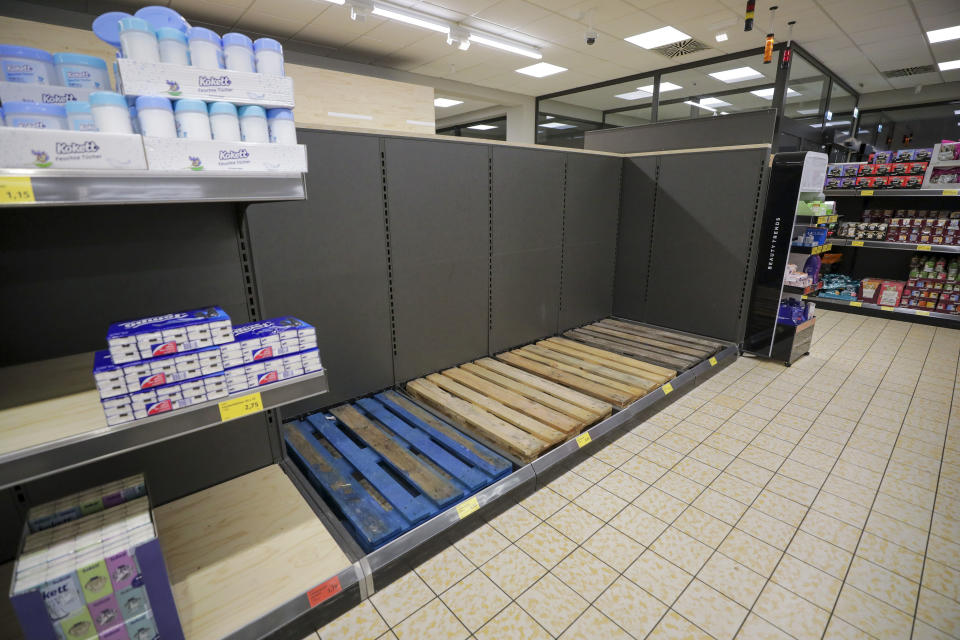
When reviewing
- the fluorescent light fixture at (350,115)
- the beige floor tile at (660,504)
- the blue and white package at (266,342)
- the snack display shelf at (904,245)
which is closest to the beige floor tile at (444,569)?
the beige floor tile at (660,504)

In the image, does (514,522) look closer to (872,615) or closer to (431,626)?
(431,626)

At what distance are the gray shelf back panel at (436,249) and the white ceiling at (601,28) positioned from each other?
11.9 feet

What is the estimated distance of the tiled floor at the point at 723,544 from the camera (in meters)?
1.67

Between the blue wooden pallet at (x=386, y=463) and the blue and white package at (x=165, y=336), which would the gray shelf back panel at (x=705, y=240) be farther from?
the blue and white package at (x=165, y=336)

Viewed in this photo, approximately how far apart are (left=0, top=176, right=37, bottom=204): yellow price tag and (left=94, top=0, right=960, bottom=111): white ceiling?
5.52 m

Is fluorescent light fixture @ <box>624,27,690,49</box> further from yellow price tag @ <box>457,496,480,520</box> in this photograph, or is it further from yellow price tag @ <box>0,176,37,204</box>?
yellow price tag @ <box>0,176,37,204</box>

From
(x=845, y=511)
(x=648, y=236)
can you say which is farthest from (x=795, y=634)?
(x=648, y=236)

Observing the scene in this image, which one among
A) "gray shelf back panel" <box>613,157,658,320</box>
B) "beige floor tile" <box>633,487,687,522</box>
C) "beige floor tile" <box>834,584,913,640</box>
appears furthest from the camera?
"gray shelf back panel" <box>613,157,658,320</box>

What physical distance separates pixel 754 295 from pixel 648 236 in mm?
1100

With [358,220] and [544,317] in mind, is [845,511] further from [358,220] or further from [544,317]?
[358,220]

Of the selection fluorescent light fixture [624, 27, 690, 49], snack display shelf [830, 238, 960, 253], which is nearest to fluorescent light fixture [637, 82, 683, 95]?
fluorescent light fixture [624, 27, 690, 49]

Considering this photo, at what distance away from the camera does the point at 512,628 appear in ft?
5.35

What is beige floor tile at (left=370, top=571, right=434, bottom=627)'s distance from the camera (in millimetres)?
1684

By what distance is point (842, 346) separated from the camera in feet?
15.9
